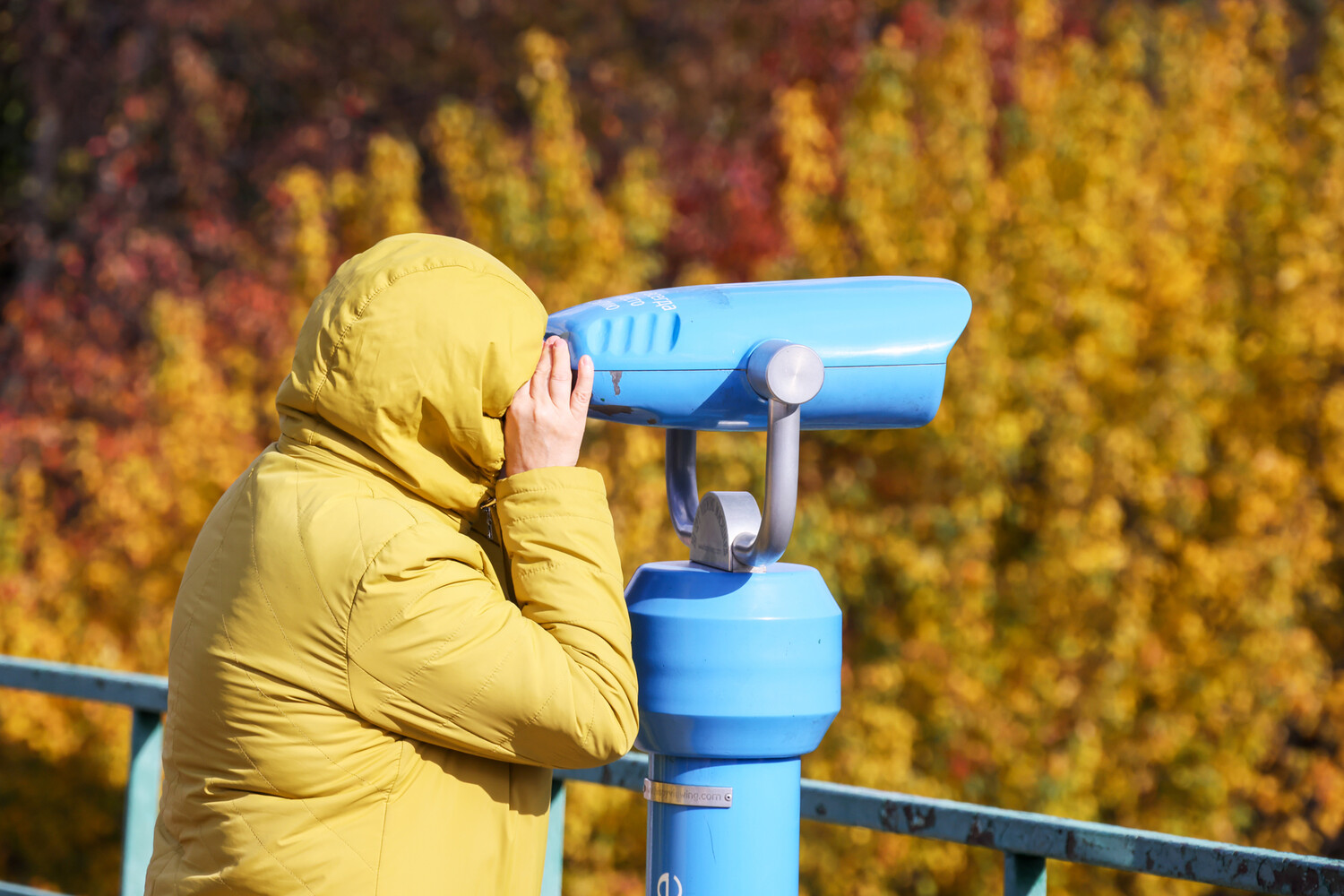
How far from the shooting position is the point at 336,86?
7891 millimetres

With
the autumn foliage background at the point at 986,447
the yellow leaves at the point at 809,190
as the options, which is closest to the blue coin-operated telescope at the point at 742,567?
the autumn foliage background at the point at 986,447

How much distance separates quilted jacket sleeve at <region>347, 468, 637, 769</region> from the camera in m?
1.15

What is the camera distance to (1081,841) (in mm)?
1543

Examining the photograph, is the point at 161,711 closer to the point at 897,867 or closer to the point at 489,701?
the point at 489,701

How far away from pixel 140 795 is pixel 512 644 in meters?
1.29

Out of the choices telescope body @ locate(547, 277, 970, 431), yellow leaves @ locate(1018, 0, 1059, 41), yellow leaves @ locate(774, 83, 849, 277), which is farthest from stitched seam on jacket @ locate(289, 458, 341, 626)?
yellow leaves @ locate(1018, 0, 1059, 41)

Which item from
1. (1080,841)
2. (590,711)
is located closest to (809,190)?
(1080,841)

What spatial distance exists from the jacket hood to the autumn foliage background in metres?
3.53

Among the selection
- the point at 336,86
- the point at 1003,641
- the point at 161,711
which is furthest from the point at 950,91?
the point at 161,711

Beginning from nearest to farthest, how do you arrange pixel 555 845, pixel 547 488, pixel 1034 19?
pixel 547 488 → pixel 555 845 → pixel 1034 19

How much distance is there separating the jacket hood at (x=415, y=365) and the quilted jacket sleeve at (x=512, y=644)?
66 millimetres

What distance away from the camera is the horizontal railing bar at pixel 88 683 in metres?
2.07

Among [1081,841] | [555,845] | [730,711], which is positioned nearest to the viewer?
[730,711]

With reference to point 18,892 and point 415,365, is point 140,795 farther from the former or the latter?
point 415,365
